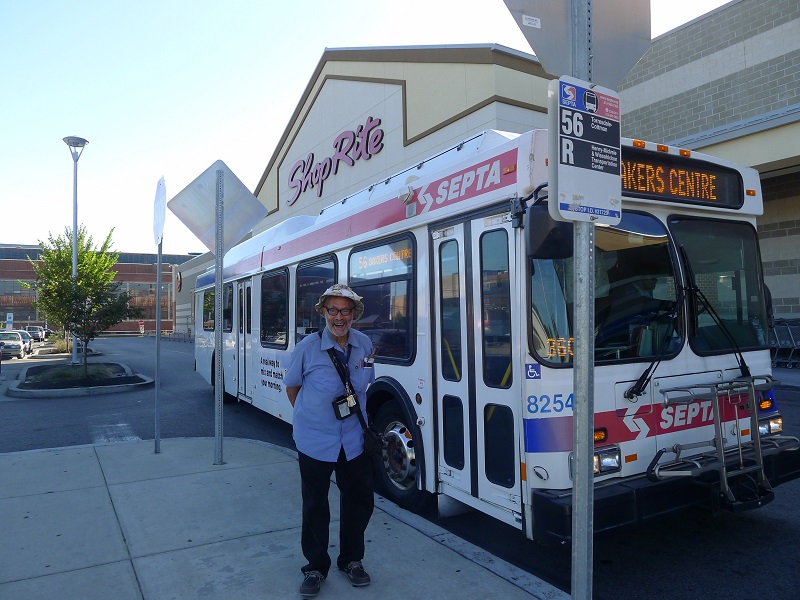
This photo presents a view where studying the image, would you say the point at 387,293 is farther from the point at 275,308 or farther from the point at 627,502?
the point at 275,308

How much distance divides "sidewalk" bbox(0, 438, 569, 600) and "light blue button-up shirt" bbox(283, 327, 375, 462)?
0.90 metres

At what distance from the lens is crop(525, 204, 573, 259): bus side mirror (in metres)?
3.48

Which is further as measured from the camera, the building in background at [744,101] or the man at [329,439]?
the building in background at [744,101]

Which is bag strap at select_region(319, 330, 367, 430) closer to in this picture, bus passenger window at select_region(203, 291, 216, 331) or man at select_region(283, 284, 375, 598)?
man at select_region(283, 284, 375, 598)

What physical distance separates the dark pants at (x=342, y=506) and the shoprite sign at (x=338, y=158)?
19.0 metres

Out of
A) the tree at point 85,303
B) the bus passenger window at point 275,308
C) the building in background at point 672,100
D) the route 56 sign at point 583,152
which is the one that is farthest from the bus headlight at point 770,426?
the tree at point 85,303

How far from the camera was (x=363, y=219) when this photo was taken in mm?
6203

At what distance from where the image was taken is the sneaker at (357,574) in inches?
150

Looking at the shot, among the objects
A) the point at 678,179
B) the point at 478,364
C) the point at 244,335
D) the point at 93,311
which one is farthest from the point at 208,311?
the point at 678,179

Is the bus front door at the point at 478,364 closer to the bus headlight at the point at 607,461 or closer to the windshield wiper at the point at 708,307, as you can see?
the bus headlight at the point at 607,461

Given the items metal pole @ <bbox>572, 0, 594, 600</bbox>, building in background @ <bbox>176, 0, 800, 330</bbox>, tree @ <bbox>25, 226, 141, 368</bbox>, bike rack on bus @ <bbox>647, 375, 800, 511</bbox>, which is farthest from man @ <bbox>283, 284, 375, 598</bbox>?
tree @ <bbox>25, 226, 141, 368</bbox>

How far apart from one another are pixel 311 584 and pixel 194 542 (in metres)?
1.37

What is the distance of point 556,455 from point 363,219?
3246mm

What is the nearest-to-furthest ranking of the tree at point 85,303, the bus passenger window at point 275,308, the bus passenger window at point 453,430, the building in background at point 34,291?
the bus passenger window at point 453,430, the bus passenger window at point 275,308, the tree at point 85,303, the building in background at point 34,291
